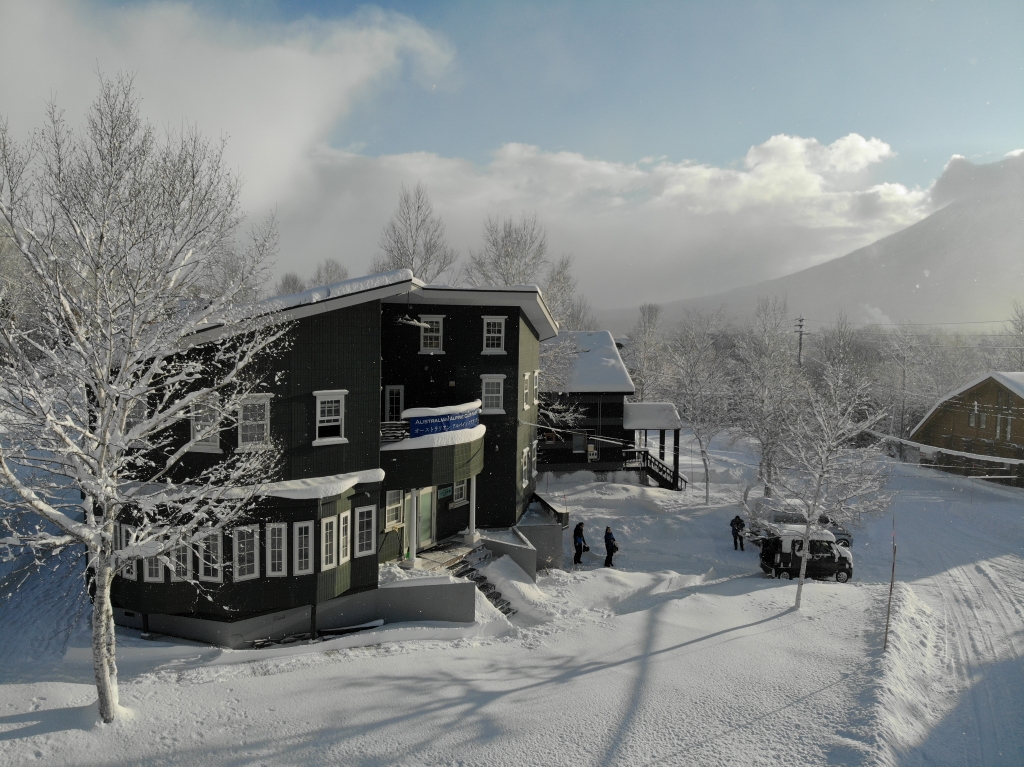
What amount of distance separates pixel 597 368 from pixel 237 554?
90.7 feet

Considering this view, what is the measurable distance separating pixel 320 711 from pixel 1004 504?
35.6m

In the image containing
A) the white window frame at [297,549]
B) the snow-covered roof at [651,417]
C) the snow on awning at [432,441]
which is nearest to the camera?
the white window frame at [297,549]

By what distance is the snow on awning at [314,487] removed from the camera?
1387 centimetres

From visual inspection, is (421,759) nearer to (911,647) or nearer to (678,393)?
(911,647)

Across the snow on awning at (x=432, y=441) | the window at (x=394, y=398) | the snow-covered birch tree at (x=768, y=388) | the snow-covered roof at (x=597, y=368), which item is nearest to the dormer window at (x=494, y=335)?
the window at (x=394, y=398)

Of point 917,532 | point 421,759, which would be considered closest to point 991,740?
point 421,759

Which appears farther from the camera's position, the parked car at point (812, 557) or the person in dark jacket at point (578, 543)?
the person in dark jacket at point (578, 543)

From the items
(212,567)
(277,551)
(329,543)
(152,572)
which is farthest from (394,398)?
(152,572)

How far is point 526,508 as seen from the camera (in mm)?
26359

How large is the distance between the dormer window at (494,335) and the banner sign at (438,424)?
390 centimetres

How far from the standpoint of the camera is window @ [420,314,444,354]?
2220 centimetres

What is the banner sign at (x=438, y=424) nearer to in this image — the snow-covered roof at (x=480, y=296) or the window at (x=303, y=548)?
the window at (x=303, y=548)

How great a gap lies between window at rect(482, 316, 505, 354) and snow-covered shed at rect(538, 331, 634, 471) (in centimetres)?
1379

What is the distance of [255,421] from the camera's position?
14.0 metres
